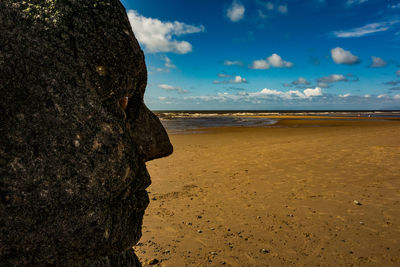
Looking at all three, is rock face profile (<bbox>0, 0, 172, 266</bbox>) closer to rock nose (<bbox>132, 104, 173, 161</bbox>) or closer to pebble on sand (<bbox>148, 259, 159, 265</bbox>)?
rock nose (<bbox>132, 104, 173, 161</bbox>)

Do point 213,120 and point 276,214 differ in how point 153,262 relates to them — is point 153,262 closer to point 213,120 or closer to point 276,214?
point 276,214

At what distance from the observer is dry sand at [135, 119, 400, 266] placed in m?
4.44

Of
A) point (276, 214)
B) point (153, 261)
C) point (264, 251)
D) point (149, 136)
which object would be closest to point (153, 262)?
point (153, 261)

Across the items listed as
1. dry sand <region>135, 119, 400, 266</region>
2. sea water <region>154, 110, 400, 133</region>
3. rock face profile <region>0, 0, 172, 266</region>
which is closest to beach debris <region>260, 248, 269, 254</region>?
dry sand <region>135, 119, 400, 266</region>

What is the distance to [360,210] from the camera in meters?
5.99

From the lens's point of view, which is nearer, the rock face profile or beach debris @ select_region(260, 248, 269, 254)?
the rock face profile

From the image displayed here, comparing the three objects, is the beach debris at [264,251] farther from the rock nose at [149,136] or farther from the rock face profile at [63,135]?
the rock face profile at [63,135]

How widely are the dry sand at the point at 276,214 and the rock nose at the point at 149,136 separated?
234 centimetres

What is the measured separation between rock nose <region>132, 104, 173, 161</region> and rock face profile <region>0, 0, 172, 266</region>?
698 mm

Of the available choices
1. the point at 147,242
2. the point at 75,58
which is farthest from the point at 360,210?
the point at 75,58

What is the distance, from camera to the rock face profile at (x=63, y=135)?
1.62 meters

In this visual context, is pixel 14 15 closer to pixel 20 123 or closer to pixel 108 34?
pixel 108 34

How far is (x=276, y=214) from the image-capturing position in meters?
5.95

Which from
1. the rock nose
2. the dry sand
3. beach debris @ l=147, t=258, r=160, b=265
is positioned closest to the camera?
the rock nose
